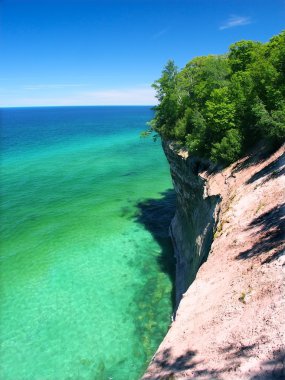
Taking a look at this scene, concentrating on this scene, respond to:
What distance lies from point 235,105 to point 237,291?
48.3 ft

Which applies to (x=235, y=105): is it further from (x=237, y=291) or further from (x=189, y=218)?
(x=237, y=291)

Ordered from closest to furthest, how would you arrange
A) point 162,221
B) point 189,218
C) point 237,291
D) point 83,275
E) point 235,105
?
point 237,291 → point 235,105 → point 189,218 → point 83,275 → point 162,221

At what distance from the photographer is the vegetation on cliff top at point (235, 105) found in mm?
18828

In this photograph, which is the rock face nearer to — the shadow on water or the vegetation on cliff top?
the shadow on water

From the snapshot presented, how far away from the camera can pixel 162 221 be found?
1435 inches

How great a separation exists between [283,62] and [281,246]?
1444 cm

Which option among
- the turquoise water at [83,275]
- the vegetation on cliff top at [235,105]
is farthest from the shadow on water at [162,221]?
the vegetation on cliff top at [235,105]

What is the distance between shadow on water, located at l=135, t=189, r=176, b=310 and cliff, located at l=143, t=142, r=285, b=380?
851cm

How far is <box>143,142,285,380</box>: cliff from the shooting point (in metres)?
7.36

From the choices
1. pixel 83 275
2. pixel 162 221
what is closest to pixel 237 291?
pixel 83 275

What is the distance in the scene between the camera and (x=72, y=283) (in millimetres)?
25531

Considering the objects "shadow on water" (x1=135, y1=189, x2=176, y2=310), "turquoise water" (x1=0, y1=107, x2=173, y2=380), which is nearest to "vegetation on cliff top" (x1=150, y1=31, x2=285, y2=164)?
"shadow on water" (x1=135, y1=189, x2=176, y2=310)

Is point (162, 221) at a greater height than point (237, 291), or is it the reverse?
point (237, 291)

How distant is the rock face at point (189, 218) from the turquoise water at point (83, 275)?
1849mm
